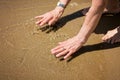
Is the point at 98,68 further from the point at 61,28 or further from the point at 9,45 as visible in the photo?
the point at 9,45

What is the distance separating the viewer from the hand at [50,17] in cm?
261

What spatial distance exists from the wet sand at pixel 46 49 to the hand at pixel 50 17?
9cm

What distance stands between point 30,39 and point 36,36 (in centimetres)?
8

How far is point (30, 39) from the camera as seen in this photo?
2.52m

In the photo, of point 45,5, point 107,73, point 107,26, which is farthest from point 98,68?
point 45,5

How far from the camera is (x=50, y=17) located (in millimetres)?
2619

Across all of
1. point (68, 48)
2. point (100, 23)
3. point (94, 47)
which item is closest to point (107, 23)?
point (100, 23)

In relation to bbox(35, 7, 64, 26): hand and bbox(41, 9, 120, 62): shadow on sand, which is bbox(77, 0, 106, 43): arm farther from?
bbox(35, 7, 64, 26): hand

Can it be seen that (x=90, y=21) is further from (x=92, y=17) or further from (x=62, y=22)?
(x=62, y=22)

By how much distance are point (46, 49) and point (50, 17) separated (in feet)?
1.32

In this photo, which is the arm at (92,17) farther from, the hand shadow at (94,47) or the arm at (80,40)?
the hand shadow at (94,47)

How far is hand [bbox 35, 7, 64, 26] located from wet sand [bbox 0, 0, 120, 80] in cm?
9

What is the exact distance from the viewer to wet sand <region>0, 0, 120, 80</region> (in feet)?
6.95

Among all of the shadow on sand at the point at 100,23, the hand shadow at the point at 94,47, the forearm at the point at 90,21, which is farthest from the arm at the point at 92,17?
the shadow on sand at the point at 100,23
